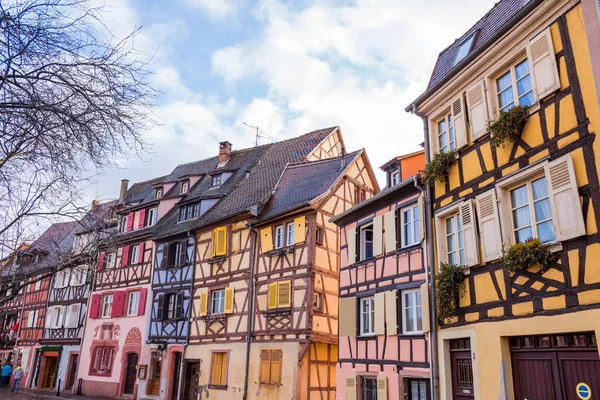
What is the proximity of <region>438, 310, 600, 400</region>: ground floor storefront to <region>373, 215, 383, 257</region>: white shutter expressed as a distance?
3981mm

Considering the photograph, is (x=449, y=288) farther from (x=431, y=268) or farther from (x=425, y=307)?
(x=425, y=307)

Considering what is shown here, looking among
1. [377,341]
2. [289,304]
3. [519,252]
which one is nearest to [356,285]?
[377,341]

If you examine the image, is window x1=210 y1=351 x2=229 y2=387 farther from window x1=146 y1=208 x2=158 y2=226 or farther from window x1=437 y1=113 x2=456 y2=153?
window x1=437 y1=113 x2=456 y2=153

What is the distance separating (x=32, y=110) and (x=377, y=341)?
11183 mm

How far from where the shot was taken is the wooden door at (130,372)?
81.2 feet

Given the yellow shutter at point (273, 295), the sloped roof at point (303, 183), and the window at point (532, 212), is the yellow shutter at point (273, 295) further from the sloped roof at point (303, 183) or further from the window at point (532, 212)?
the window at point (532, 212)

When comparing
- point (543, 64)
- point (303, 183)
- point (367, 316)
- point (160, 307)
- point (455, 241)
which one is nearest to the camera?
point (543, 64)

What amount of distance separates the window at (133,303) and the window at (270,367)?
9958 millimetres

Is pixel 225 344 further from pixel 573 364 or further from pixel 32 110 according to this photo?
pixel 32 110

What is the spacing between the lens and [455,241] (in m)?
11.4

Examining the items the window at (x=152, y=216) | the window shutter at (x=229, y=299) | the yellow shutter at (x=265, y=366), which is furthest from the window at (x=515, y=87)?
the window at (x=152, y=216)

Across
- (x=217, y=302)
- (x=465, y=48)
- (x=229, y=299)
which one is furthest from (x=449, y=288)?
(x=217, y=302)

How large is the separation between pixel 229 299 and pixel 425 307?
10805mm

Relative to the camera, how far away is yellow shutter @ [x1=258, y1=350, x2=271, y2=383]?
18.5 m
